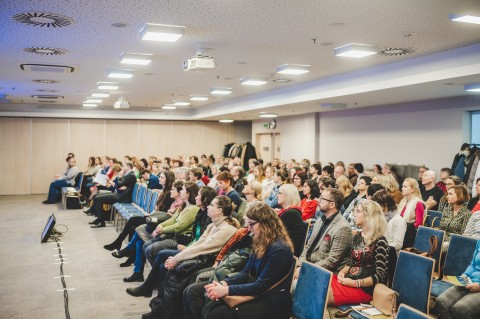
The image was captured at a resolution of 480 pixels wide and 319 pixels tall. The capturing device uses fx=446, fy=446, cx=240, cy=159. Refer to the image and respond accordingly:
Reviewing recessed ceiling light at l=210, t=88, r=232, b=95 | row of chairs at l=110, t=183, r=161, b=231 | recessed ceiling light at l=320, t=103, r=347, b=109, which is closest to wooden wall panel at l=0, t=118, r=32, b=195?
row of chairs at l=110, t=183, r=161, b=231

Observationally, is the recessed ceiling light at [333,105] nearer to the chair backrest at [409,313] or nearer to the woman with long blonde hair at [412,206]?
the woman with long blonde hair at [412,206]

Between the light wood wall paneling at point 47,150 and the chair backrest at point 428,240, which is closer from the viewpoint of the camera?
the chair backrest at point 428,240

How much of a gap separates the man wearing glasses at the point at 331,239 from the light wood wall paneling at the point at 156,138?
14.3m

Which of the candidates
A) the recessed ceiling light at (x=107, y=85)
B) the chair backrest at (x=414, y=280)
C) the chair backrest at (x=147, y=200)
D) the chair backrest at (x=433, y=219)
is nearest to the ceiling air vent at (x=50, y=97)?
the recessed ceiling light at (x=107, y=85)

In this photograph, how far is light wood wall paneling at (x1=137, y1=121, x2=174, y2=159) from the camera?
1800 cm

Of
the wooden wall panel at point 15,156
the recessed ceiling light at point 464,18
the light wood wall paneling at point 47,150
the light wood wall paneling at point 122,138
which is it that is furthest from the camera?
the light wood wall paneling at point 122,138

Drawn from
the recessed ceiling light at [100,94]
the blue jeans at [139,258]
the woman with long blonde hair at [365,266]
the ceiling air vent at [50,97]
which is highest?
the ceiling air vent at [50,97]

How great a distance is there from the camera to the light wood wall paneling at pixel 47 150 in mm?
16516

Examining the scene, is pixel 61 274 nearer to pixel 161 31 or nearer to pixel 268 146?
pixel 161 31

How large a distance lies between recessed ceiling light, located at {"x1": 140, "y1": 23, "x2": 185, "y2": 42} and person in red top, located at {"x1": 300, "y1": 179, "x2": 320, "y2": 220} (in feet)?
8.85

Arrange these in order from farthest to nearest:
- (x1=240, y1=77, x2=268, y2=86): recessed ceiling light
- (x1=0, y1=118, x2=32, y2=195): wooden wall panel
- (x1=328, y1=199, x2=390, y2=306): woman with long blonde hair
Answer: (x1=0, y1=118, x2=32, y2=195): wooden wall panel → (x1=240, y1=77, x2=268, y2=86): recessed ceiling light → (x1=328, y1=199, x2=390, y2=306): woman with long blonde hair

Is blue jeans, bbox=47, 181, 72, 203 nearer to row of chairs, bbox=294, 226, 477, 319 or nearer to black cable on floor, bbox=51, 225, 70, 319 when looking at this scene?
black cable on floor, bbox=51, 225, 70, 319

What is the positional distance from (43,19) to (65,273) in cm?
339

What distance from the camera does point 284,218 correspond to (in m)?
4.84
